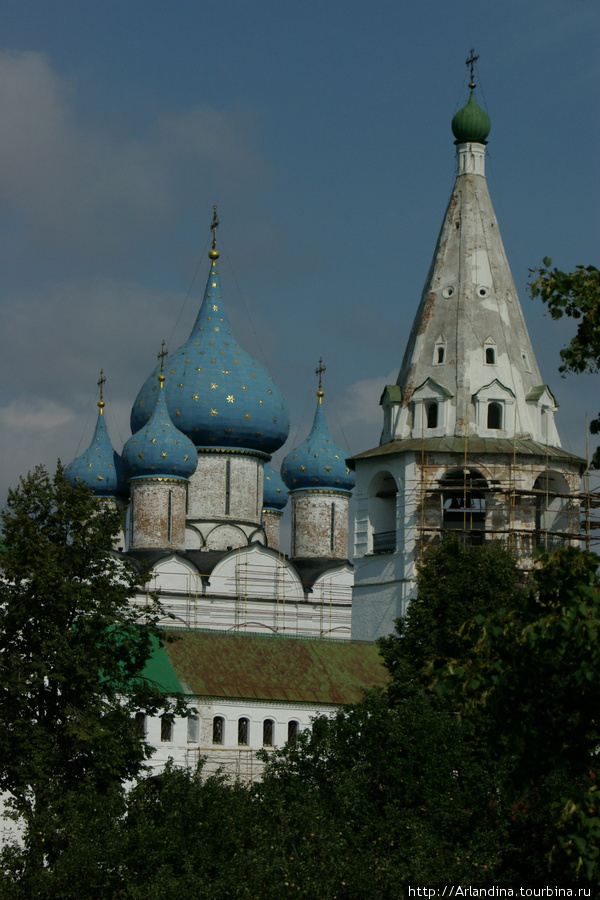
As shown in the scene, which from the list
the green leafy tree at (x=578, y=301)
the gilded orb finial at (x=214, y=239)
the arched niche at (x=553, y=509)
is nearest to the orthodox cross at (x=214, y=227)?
the gilded orb finial at (x=214, y=239)

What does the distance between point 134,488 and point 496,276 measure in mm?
10760

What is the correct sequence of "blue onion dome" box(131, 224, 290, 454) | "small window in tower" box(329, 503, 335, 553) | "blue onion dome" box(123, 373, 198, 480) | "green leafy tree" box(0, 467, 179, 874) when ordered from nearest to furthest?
"green leafy tree" box(0, 467, 179, 874), "blue onion dome" box(123, 373, 198, 480), "blue onion dome" box(131, 224, 290, 454), "small window in tower" box(329, 503, 335, 553)

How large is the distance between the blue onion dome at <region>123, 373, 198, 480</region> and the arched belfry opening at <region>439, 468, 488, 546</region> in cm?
839

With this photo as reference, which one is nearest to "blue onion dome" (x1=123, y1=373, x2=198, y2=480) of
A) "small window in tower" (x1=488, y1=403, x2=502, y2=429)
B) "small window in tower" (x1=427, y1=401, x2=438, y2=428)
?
"small window in tower" (x1=427, y1=401, x2=438, y2=428)

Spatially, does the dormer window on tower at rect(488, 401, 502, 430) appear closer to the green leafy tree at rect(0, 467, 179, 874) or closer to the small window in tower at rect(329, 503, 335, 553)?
the small window in tower at rect(329, 503, 335, 553)

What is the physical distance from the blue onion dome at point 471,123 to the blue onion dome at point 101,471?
13.0 m

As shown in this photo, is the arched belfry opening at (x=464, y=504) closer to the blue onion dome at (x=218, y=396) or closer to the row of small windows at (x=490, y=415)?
the row of small windows at (x=490, y=415)

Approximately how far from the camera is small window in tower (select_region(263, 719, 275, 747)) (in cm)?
2578

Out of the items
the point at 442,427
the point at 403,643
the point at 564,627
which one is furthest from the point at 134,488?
the point at 564,627

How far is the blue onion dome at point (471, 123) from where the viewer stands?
2947cm

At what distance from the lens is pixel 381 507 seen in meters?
28.8

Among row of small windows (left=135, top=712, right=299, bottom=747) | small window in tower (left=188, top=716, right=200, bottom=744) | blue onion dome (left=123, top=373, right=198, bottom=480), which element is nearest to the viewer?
row of small windows (left=135, top=712, right=299, bottom=747)

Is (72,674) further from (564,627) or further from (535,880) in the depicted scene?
(564,627)

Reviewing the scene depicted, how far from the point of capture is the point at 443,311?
93.9 ft
